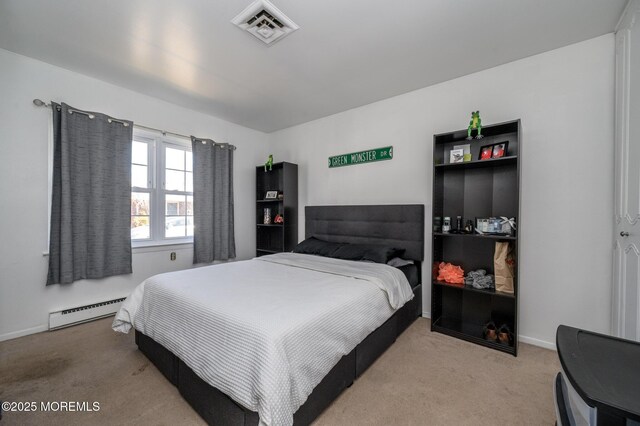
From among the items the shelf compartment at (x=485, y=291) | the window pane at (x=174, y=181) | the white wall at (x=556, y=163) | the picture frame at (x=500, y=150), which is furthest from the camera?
the window pane at (x=174, y=181)

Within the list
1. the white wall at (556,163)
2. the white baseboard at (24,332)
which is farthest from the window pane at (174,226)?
the white wall at (556,163)

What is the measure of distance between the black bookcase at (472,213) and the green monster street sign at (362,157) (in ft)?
2.23

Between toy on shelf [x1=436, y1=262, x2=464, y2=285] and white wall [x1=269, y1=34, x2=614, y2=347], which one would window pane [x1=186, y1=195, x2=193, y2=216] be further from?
toy on shelf [x1=436, y1=262, x2=464, y2=285]

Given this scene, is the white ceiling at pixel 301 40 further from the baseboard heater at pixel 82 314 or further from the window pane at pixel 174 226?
the baseboard heater at pixel 82 314

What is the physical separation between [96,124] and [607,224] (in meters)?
4.93

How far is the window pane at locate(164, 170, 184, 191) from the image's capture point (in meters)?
3.51

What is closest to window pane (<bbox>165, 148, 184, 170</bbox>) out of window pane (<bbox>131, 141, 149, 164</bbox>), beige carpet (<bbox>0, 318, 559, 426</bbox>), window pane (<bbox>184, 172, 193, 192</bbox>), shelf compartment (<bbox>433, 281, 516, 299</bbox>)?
window pane (<bbox>184, 172, 193, 192</bbox>)

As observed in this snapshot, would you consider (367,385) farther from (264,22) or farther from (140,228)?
(140,228)

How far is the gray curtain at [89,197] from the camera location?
2596 mm

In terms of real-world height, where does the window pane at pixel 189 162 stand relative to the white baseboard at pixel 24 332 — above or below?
above

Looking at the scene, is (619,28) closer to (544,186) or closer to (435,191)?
(544,186)

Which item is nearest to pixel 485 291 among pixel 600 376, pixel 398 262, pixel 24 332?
pixel 398 262

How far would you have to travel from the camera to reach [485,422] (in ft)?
4.83

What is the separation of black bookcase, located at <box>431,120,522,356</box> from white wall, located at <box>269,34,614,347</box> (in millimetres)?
164
